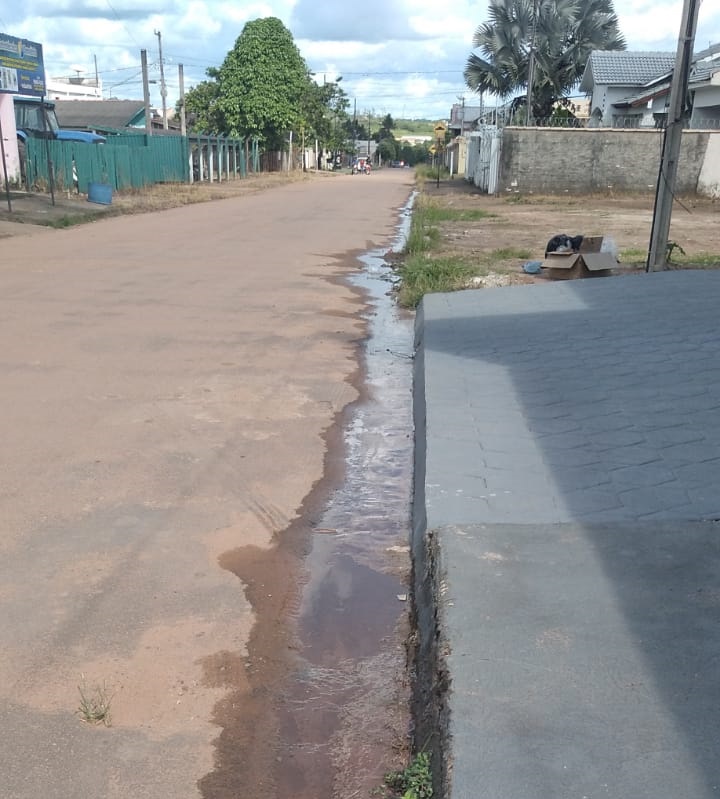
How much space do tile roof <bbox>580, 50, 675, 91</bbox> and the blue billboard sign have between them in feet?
78.7

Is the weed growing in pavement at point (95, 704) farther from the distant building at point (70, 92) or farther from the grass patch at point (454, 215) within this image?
the distant building at point (70, 92)

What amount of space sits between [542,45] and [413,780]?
145 feet

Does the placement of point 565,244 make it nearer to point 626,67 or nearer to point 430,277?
point 430,277

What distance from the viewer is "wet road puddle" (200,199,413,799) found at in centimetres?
289

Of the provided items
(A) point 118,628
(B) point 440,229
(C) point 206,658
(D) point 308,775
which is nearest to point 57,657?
(A) point 118,628

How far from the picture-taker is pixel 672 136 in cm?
1170

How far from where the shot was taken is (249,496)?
5.07 metres

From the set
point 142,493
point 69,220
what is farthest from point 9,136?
point 142,493

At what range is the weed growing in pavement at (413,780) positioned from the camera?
260 centimetres

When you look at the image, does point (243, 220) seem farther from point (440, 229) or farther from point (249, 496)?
point (249, 496)

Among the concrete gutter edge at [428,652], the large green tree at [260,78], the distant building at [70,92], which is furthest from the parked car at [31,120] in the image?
the distant building at [70,92]

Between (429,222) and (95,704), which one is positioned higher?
(429,222)

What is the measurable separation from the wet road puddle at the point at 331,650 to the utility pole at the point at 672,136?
7368 mm

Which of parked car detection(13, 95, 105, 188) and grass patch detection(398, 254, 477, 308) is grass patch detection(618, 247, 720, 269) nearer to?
grass patch detection(398, 254, 477, 308)
